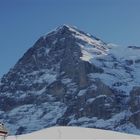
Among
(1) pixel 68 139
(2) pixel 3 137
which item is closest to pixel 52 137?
(1) pixel 68 139

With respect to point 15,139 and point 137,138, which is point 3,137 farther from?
point 137,138

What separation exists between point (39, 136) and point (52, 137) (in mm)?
1301

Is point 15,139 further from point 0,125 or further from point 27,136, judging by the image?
point 0,125

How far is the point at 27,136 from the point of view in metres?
39.1

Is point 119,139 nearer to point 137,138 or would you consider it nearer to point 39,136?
point 137,138

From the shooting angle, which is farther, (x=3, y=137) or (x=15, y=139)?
(x=15, y=139)

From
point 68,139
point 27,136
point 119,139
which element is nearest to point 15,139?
point 27,136

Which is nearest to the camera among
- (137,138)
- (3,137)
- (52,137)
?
(3,137)

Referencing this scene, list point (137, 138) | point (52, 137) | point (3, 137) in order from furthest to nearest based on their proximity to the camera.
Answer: point (137, 138)
point (52, 137)
point (3, 137)

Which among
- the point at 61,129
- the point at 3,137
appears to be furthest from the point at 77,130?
the point at 3,137

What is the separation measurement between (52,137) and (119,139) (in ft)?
13.7

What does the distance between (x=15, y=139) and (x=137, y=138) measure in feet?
24.6

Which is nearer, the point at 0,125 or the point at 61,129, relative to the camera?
Answer: the point at 0,125

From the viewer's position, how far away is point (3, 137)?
34.6 meters
